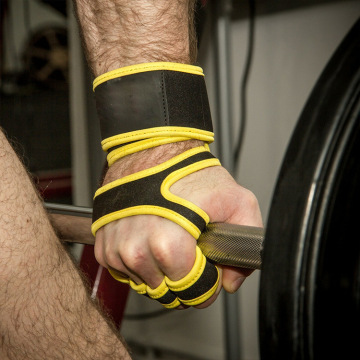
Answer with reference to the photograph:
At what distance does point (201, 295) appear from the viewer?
1.58ft

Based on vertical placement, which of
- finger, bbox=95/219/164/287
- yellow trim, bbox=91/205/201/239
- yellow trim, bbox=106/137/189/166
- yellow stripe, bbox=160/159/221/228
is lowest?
finger, bbox=95/219/164/287

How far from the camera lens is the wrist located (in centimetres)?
49

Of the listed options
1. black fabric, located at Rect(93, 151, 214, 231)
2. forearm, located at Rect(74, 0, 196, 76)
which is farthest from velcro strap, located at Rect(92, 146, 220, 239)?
forearm, located at Rect(74, 0, 196, 76)

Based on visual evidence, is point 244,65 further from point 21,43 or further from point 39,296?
point 21,43

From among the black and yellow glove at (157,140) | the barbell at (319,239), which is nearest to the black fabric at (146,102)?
the black and yellow glove at (157,140)

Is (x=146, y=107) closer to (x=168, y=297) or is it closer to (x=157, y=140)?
(x=157, y=140)

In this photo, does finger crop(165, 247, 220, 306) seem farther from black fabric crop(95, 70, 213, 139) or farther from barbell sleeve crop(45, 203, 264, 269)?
black fabric crop(95, 70, 213, 139)

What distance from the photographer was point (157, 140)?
1.60 ft

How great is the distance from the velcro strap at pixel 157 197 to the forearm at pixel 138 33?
4.7 inches

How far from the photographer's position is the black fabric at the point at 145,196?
452 millimetres

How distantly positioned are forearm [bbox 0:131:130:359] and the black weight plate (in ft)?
1.00

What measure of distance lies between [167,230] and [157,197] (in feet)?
0.11

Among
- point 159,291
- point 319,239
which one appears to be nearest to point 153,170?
point 159,291

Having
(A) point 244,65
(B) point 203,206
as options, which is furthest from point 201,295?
(A) point 244,65
